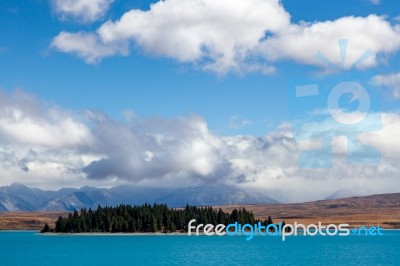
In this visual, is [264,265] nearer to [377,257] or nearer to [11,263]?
[377,257]

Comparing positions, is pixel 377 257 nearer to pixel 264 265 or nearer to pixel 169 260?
pixel 264 265

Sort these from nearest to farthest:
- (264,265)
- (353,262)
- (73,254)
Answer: (264,265)
(353,262)
(73,254)

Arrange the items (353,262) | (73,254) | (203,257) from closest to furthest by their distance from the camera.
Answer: (353,262)
(203,257)
(73,254)

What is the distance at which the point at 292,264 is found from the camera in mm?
138250

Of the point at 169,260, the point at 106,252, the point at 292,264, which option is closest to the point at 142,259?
the point at 169,260

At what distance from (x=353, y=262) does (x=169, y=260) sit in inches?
1855

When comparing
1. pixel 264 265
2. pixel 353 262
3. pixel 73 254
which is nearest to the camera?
pixel 264 265

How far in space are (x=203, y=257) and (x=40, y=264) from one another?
143 ft

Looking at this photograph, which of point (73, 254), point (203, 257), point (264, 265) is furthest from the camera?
point (73, 254)

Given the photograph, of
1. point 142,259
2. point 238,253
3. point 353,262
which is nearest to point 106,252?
point 142,259

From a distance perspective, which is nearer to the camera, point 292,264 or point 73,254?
point 292,264

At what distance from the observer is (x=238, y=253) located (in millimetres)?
172125

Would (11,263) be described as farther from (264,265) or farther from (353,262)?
(353,262)

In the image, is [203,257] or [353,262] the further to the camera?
[203,257]
